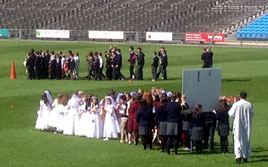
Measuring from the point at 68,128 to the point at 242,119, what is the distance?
7.62 metres

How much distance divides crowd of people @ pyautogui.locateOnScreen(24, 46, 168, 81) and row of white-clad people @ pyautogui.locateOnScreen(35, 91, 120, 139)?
14.7 meters

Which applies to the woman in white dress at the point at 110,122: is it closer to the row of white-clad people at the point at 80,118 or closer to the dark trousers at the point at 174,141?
the row of white-clad people at the point at 80,118

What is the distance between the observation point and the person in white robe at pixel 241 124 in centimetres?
2102

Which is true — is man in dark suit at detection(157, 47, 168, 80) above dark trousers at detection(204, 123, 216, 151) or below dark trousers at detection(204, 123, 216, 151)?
above

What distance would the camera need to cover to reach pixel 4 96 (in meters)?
36.0

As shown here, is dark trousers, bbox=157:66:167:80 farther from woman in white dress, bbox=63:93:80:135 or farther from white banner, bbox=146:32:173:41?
white banner, bbox=146:32:173:41

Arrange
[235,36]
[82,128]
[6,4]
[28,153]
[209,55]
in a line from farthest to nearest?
[6,4]
[235,36]
[209,55]
[82,128]
[28,153]

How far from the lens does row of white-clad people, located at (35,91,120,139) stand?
25.4 metres

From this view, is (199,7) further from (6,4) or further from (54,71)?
(54,71)

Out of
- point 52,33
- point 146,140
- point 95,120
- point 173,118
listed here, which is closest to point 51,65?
point 95,120

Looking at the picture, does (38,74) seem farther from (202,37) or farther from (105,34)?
(105,34)

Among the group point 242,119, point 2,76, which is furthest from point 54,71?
point 242,119

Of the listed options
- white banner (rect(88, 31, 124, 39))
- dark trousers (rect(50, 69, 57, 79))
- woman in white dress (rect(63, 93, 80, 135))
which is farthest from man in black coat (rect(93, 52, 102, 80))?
white banner (rect(88, 31, 124, 39))

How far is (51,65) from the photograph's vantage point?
42875mm
